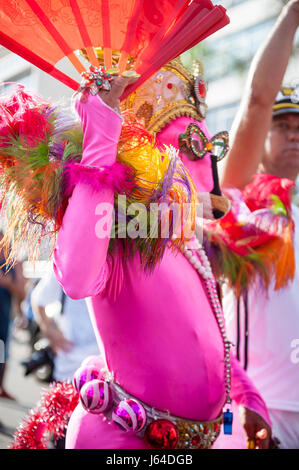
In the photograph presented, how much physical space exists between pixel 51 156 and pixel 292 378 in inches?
51.2

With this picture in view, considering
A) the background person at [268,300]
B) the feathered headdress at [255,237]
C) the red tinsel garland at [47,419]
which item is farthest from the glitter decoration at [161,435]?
the background person at [268,300]

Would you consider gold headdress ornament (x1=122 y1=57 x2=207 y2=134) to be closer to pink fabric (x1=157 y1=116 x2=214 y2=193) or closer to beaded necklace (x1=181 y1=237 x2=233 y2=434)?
pink fabric (x1=157 y1=116 x2=214 y2=193)

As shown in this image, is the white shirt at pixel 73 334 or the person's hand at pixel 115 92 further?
the white shirt at pixel 73 334

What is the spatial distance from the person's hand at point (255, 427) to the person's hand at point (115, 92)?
0.93 metres

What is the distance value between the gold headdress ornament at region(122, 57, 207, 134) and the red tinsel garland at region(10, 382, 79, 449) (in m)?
0.74

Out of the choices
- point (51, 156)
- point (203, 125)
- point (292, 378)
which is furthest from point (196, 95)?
point (292, 378)

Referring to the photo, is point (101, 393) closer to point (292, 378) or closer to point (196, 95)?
point (196, 95)

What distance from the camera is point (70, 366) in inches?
94.0

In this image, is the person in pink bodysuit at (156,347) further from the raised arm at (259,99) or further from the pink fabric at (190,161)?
the raised arm at (259,99)

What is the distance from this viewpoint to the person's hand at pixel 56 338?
2445 millimetres

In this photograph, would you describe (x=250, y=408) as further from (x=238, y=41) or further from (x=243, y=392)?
(x=238, y=41)

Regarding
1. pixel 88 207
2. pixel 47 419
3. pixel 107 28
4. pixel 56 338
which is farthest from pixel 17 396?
pixel 107 28

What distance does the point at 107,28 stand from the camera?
0.94 metres
